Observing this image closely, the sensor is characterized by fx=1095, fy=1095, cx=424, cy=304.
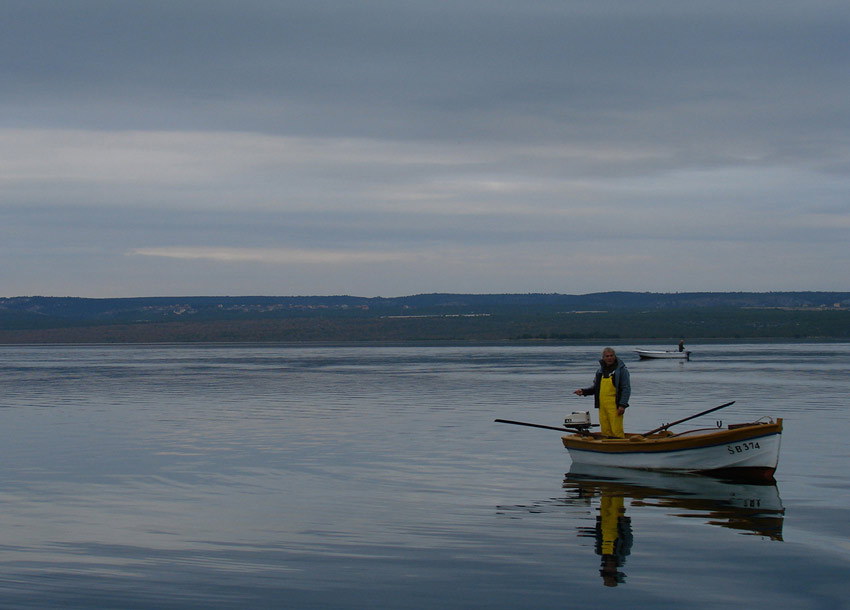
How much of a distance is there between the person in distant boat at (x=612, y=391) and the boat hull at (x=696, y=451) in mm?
406

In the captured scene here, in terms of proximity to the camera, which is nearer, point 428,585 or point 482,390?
point 428,585

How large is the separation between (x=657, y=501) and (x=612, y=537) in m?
3.56

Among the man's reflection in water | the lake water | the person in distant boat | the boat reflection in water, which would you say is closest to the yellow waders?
the person in distant boat

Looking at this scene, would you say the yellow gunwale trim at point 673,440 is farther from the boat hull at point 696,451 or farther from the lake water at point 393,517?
the lake water at point 393,517

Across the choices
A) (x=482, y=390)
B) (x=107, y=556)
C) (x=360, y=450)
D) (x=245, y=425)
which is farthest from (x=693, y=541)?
(x=482, y=390)

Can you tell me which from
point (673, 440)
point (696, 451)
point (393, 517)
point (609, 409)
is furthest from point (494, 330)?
point (393, 517)

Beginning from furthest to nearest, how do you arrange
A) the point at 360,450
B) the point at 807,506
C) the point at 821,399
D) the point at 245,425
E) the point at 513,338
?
1. the point at 513,338
2. the point at 821,399
3. the point at 245,425
4. the point at 360,450
5. the point at 807,506

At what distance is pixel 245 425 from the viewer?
32781 millimetres

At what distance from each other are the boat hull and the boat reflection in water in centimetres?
21

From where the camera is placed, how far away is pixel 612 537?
50.5 ft

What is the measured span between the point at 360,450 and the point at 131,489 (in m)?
7.05

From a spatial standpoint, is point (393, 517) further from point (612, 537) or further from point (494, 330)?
point (494, 330)

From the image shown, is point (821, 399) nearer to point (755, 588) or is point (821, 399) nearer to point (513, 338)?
point (755, 588)

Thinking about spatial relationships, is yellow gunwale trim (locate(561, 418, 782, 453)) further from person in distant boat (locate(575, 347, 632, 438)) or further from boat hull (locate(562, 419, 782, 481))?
person in distant boat (locate(575, 347, 632, 438))
